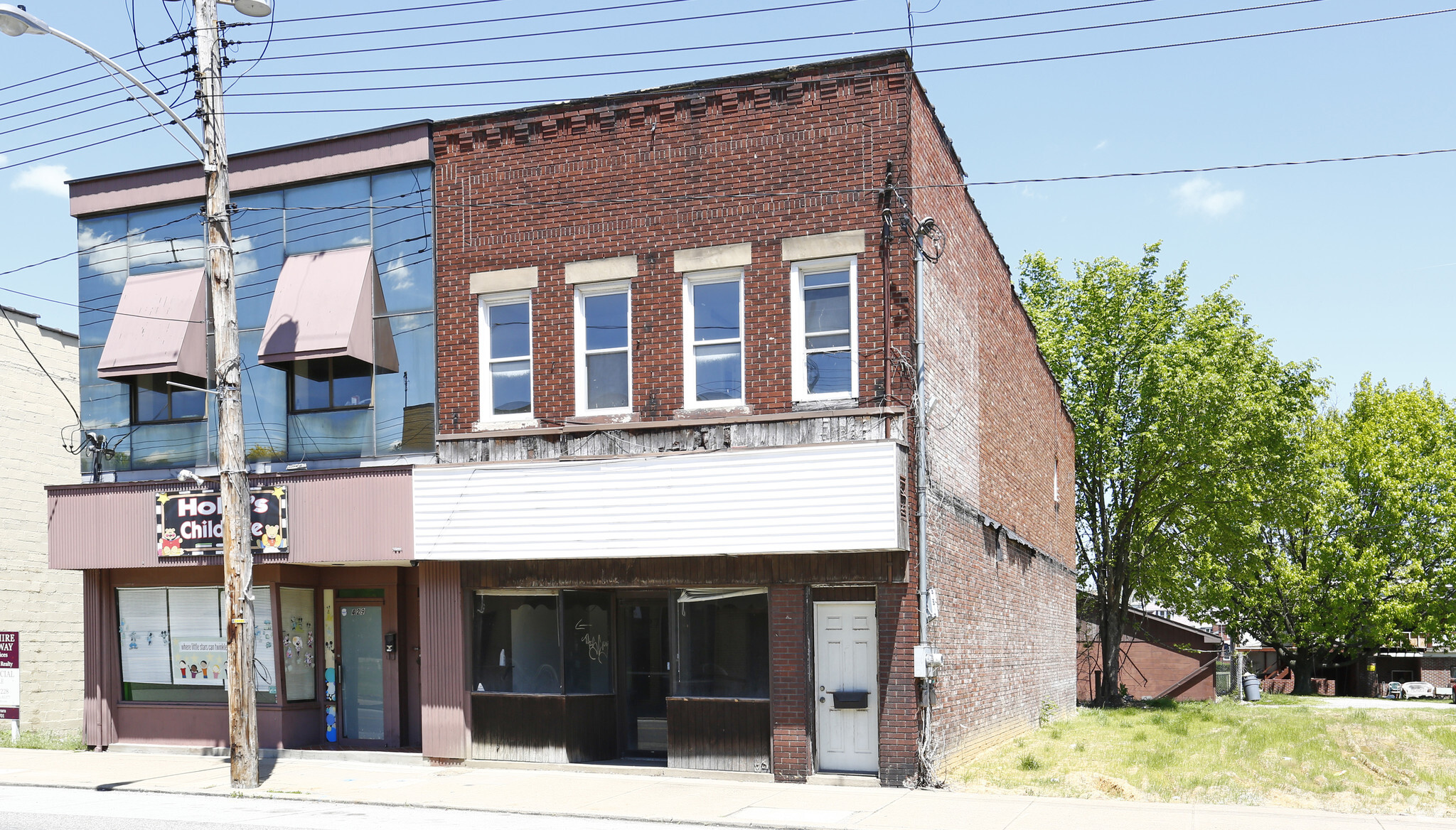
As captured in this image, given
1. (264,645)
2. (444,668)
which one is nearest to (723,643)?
(444,668)

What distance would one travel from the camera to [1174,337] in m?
39.6

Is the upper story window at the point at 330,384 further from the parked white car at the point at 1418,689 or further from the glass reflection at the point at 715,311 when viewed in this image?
the parked white car at the point at 1418,689

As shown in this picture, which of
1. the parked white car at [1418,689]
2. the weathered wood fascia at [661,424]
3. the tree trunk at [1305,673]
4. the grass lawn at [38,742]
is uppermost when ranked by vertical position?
the weathered wood fascia at [661,424]

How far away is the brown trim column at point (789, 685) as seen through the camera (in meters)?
14.9

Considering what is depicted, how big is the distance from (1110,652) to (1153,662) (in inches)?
485

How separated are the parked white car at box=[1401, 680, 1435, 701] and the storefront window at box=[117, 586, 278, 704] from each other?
62552mm

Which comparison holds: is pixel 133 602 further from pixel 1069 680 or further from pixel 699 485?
pixel 1069 680

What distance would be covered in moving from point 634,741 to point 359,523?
16.4 feet

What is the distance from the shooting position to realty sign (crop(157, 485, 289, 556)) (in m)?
17.6

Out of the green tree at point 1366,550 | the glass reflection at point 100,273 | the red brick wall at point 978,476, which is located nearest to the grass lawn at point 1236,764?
the red brick wall at point 978,476

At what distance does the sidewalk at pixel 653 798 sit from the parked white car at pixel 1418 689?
2364 inches

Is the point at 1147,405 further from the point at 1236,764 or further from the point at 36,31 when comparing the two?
the point at 36,31

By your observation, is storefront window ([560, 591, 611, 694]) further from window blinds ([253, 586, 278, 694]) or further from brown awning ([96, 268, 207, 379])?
brown awning ([96, 268, 207, 379])

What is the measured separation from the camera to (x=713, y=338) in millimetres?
15891
